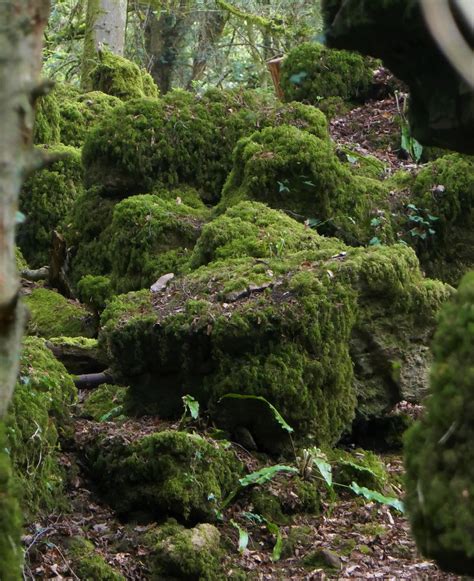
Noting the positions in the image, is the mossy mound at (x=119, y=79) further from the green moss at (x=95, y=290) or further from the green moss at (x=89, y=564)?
the green moss at (x=89, y=564)

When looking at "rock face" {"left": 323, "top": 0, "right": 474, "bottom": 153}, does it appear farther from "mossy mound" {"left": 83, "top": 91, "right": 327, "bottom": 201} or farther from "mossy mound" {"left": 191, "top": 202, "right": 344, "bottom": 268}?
"mossy mound" {"left": 83, "top": 91, "right": 327, "bottom": 201}

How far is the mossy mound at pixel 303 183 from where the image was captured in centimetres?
923

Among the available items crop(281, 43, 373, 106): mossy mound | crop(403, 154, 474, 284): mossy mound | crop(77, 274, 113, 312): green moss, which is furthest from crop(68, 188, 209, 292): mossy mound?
crop(281, 43, 373, 106): mossy mound

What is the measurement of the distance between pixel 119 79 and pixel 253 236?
27.3 feet

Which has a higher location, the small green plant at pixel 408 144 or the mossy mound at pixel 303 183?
the small green plant at pixel 408 144

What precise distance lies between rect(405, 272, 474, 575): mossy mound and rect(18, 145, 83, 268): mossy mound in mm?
9403

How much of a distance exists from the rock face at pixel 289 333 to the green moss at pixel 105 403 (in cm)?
23

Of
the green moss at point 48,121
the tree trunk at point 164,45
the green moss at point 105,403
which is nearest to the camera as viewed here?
the green moss at point 105,403

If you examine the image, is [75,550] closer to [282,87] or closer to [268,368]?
[268,368]

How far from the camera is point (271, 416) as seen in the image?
6.85 m

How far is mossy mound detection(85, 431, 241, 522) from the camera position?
6.10 metres

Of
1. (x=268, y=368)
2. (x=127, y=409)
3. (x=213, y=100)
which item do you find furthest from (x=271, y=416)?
(x=213, y=100)

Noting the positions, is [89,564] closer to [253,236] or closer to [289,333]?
[289,333]

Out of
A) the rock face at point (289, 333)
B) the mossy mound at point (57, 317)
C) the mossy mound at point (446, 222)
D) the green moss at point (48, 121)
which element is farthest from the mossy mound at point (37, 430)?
the green moss at point (48, 121)
